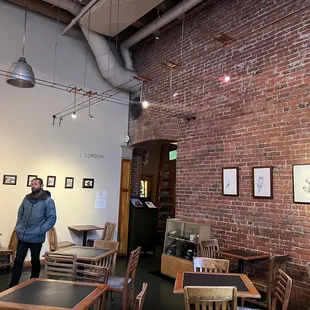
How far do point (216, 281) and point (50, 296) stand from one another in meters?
1.50

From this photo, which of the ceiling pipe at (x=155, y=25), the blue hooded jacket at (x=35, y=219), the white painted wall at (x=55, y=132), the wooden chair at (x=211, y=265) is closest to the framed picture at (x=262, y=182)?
the wooden chair at (x=211, y=265)

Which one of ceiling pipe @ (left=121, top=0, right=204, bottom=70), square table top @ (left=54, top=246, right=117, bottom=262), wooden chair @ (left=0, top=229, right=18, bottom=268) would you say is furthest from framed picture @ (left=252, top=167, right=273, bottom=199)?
wooden chair @ (left=0, top=229, right=18, bottom=268)

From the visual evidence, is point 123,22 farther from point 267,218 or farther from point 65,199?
point 267,218

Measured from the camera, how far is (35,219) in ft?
14.2

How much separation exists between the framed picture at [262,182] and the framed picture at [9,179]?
14.6 feet

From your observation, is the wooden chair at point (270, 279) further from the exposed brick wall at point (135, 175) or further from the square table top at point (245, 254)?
the exposed brick wall at point (135, 175)

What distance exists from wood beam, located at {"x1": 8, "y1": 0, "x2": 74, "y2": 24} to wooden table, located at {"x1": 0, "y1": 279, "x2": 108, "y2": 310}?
18.5ft

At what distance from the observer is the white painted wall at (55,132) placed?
609 cm

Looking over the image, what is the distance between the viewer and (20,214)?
444 cm

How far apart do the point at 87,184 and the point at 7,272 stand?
92.6 inches

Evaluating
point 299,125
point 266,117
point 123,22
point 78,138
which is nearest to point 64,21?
point 123,22

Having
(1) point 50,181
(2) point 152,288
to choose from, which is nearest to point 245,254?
(2) point 152,288

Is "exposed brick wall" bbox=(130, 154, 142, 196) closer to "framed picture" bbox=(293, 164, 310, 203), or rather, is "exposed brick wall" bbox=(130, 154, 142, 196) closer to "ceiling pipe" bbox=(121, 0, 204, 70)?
"ceiling pipe" bbox=(121, 0, 204, 70)

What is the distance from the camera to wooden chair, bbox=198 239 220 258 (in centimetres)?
461
